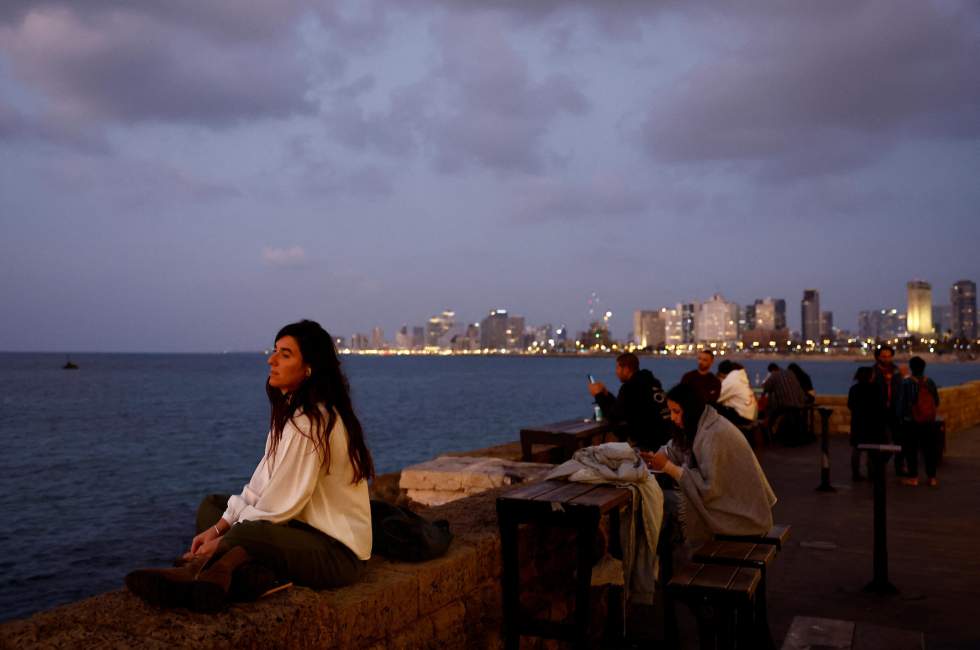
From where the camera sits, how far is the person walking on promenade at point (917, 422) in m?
10.2

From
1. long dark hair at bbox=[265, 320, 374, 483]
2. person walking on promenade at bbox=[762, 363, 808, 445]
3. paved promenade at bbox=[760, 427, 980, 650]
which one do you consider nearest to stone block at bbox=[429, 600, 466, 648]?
long dark hair at bbox=[265, 320, 374, 483]

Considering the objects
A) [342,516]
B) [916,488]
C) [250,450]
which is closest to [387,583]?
[342,516]

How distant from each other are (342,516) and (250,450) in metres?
A: 33.7

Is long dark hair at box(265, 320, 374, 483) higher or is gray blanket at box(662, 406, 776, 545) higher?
long dark hair at box(265, 320, 374, 483)

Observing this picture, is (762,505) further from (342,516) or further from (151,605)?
(151,605)

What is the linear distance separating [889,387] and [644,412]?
17.1ft

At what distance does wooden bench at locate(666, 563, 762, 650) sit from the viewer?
3.50 meters

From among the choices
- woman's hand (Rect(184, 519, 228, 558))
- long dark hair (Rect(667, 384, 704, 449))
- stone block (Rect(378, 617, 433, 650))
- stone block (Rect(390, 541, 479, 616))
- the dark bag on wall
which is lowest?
stone block (Rect(378, 617, 433, 650))

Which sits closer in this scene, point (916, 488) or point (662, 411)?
point (662, 411)

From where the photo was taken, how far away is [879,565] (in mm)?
5801

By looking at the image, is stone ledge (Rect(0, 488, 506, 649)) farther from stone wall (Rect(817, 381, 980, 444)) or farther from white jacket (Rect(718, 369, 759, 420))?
stone wall (Rect(817, 381, 980, 444))

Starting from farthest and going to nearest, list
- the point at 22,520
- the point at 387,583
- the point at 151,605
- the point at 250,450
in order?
1. the point at 250,450
2. the point at 22,520
3. the point at 387,583
4. the point at 151,605

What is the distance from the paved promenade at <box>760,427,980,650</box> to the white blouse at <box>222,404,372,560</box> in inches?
117

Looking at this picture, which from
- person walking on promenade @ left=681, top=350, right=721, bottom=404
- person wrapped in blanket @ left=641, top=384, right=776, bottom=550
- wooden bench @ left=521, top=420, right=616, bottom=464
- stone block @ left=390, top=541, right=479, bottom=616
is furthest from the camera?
wooden bench @ left=521, top=420, right=616, bottom=464
